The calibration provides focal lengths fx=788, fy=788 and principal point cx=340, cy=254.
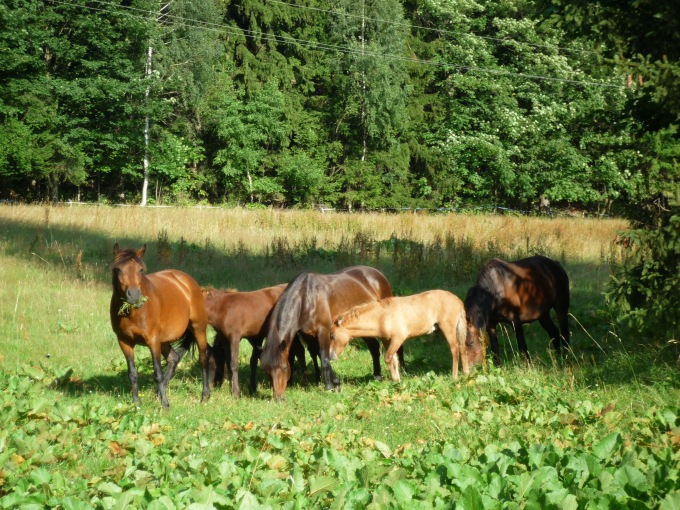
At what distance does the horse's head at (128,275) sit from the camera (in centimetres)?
882

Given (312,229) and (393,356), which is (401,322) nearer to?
(393,356)

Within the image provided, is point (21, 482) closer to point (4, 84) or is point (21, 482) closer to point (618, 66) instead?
point (618, 66)

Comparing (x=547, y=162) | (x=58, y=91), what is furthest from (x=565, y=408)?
(x=547, y=162)

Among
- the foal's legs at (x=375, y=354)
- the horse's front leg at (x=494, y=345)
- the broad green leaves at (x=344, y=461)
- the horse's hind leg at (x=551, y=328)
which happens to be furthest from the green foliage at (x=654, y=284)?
the foal's legs at (x=375, y=354)

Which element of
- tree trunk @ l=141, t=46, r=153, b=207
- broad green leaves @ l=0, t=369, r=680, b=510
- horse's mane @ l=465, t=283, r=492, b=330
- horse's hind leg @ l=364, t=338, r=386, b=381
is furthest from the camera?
tree trunk @ l=141, t=46, r=153, b=207

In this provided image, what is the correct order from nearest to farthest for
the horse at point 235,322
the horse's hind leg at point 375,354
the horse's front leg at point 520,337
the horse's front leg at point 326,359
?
the horse's front leg at point 326,359
the horse at point 235,322
the horse's hind leg at point 375,354
the horse's front leg at point 520,337

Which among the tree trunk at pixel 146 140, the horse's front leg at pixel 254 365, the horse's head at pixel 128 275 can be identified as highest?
the tree trunk at pixel 146 140

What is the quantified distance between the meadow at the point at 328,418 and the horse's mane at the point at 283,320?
58 centimetres

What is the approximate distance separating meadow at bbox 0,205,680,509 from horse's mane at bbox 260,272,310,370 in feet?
1.89

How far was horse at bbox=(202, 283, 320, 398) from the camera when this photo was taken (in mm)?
10672

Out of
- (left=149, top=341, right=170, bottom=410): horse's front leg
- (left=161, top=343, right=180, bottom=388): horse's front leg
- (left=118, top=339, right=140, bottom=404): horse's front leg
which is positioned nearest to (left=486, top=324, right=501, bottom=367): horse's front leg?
(left=161, top=343, right=180, bottom=388): horse's front leg

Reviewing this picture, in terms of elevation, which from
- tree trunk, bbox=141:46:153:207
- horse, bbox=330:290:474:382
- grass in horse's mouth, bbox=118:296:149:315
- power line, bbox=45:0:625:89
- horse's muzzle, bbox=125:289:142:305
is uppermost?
power line, bbox=45:0:625:89

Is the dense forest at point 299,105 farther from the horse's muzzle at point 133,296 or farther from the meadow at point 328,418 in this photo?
the horse's muzzle at point 133,296

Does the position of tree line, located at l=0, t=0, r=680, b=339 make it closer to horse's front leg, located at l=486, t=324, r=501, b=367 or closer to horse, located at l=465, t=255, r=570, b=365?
horse, located at l=465, t=255, r=570, b=365
